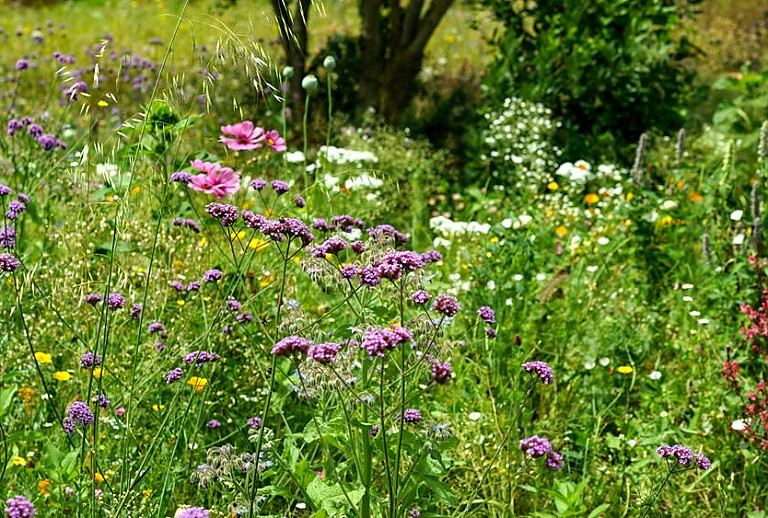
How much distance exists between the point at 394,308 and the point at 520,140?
3145mm

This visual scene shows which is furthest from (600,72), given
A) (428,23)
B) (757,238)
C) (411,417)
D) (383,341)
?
(383,341)

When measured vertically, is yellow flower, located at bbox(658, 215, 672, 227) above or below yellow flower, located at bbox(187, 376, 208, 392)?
below

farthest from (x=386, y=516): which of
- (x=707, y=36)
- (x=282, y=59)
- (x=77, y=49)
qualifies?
(x=707, y=36)

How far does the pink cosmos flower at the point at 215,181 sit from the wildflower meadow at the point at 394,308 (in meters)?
0.01

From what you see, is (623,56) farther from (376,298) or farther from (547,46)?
(376,298)

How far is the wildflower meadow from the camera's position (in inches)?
75.0

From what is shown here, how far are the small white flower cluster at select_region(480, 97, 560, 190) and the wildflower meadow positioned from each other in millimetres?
36

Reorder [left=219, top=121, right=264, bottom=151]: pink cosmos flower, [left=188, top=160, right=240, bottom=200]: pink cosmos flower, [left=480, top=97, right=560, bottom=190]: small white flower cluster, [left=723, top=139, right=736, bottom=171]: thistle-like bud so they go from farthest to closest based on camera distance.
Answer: [left=480, top=97, right=560, bottom=190]: small white flower cluster → [left=723, top=139, right=736, bottom=171]: thistle-like bud → [left=219, top=121, right=264, bottom=151]: pink cosmos flower → [left=188, top=160, right=240, bottom=200]: pink cosmos flower

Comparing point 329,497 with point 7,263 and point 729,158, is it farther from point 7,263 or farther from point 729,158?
point 729,158

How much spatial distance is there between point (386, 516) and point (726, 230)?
2571 mm

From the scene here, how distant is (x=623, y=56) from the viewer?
5.54 metres

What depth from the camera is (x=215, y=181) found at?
2.37 metres

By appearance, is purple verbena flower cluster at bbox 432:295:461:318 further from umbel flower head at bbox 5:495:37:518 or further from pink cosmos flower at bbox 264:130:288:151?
pink cosmos flower at bbox 264:130:288:151

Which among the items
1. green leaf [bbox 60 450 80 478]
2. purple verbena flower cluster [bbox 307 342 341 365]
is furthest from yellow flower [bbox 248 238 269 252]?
green leaf [bbox 60 450 80 478]
